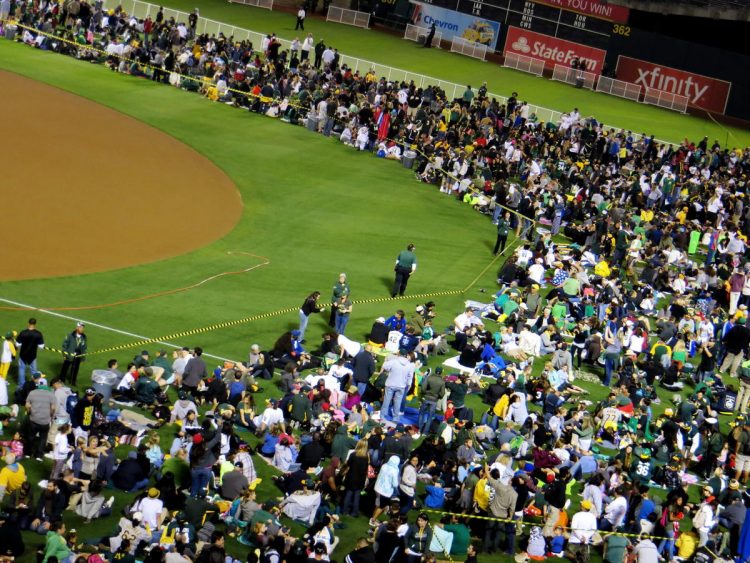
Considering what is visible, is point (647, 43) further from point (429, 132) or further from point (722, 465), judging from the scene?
point (722, 465)

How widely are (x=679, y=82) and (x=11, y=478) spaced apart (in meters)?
53.7

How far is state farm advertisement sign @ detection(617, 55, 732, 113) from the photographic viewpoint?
6450 centimetres

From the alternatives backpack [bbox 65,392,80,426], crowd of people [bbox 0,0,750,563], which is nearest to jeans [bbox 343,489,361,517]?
crowd of people [bbox 0,0,750,563]

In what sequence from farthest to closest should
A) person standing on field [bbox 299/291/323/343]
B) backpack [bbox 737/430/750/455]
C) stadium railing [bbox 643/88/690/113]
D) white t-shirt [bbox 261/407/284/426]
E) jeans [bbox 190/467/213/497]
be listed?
stadium railing [bbox 643/88/690/113], person standing on field [bbox 299/291/323/343], backpack [bbox 737/430/750/455], white t-shirt [bbox 261/407/284/426], jeans [bbox 190/467/213/497]

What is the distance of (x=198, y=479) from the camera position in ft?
65.1

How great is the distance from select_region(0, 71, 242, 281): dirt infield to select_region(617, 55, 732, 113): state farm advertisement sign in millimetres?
31562

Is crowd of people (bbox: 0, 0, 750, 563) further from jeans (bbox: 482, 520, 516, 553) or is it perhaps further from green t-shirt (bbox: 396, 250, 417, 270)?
green t-shirt (bbox: 396, 250, 417, 270)

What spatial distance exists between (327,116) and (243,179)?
7.38m

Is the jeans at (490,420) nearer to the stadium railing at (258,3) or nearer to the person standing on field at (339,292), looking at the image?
the person standing on field at (339,292)

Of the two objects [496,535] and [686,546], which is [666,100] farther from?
[496,535]

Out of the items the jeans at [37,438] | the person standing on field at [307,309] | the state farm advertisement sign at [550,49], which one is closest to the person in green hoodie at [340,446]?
the jeans at [37,438]

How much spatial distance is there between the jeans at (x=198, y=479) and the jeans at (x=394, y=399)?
5.68 meters

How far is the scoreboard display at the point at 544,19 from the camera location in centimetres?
6538

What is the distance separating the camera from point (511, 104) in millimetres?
49812
